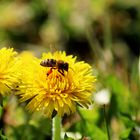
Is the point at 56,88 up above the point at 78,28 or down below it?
below

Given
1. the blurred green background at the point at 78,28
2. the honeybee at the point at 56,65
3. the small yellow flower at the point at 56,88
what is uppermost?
the blurred green background at the point at 78,28

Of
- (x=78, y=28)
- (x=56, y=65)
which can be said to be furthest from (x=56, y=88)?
(x=78, y=28)

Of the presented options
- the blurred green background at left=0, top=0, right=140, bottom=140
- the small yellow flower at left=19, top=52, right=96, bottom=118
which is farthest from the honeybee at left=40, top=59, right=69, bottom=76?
the blurred green background at left=0, top=0, right=140, bottom=140

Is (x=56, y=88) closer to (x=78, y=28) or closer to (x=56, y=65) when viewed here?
(x=56, y=65)

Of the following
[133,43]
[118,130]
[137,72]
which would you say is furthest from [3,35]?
[118,130]

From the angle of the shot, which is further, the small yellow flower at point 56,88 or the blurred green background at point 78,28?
the blurred green background at point 78,28

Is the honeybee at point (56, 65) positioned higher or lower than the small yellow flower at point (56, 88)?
higher

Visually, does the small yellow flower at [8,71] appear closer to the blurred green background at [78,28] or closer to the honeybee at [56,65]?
the honeybee at [56,65]

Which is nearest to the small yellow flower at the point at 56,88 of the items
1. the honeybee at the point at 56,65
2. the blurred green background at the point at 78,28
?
the honeybee at the point at 56,65
